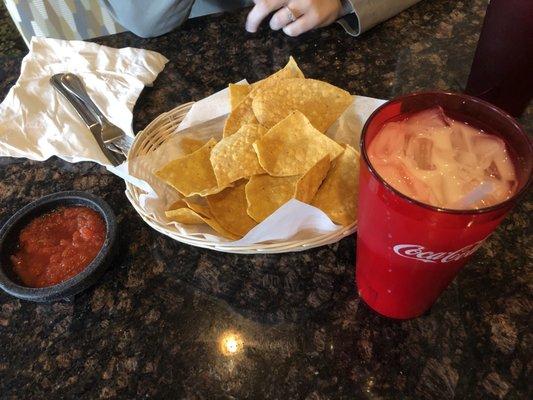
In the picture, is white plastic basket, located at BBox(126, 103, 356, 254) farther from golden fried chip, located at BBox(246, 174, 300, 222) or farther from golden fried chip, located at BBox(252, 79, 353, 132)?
golden fried chip, located at BBox(252, 79, 353, 132)

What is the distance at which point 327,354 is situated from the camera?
689 millimetres

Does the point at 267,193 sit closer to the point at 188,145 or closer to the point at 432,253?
the point at 188,145

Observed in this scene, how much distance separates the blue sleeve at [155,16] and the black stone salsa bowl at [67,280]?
68 cm

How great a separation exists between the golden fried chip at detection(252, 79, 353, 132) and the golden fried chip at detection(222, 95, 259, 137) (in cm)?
2

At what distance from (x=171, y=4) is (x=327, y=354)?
106cm

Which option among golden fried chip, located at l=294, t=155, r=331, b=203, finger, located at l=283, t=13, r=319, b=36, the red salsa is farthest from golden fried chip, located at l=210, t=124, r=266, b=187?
finger, located at l=283, t=13, r=319, b=36

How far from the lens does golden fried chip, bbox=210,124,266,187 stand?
873 mm

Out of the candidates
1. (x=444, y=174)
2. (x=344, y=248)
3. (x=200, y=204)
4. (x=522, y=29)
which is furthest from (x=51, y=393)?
(x=522, y=29)

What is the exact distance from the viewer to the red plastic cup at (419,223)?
478mm

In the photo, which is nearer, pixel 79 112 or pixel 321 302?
pixel 321 302

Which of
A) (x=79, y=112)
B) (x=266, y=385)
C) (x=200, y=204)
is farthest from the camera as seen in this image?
(x=79, y=112)

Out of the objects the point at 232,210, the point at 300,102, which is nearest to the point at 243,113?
the point at 300,102

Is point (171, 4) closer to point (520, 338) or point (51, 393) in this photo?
point (51, 393)

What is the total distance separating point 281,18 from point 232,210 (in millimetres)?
633
